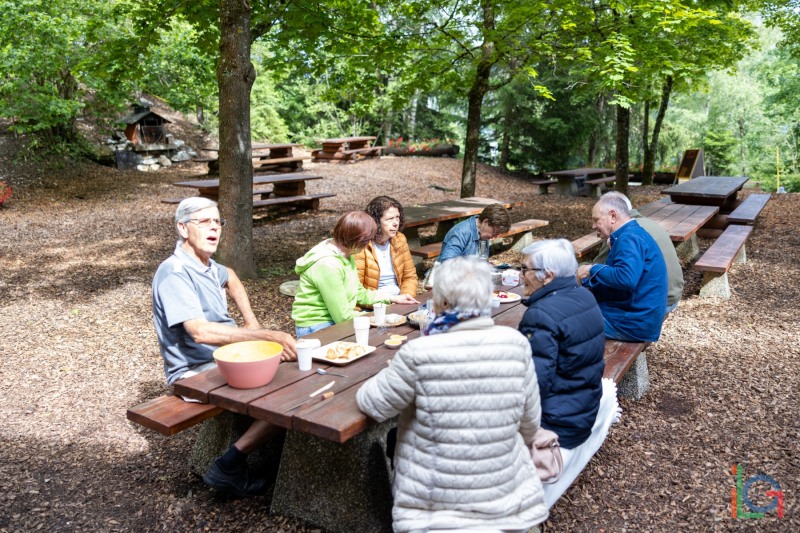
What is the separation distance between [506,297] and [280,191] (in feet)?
29.5

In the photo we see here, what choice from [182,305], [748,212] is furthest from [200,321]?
[748,212]

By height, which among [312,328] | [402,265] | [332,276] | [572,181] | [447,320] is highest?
[572,181]

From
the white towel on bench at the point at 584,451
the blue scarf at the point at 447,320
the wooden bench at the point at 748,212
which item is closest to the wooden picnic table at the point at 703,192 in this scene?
the wooden bench at the point at 748,212

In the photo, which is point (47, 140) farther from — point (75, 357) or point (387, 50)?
point (75, 357)

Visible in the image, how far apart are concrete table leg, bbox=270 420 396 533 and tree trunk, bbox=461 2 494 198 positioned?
6.26 meters

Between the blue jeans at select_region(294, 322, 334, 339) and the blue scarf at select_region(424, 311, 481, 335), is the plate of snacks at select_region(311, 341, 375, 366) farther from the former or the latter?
the blue scarf at select_region(424, 311, 481, 335)

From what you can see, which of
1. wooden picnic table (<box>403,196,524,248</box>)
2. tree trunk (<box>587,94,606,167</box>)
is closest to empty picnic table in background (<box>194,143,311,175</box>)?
wooden picnic table (<box>403,196,524,248</box>)

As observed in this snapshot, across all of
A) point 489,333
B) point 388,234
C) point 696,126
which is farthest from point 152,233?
point 696,126

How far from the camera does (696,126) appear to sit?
107ft

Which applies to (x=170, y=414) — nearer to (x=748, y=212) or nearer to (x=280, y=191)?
(x=748, y=212)

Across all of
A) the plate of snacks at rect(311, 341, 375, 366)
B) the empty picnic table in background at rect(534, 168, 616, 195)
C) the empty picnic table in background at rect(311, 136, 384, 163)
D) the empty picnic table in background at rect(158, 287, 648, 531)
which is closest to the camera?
the empty picnic table in background at rect(158, 287, 648, 531)

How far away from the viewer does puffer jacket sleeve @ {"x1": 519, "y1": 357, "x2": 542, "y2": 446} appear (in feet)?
6.86

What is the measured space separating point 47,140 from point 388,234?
542 inches

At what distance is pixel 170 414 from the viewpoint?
255 cm
